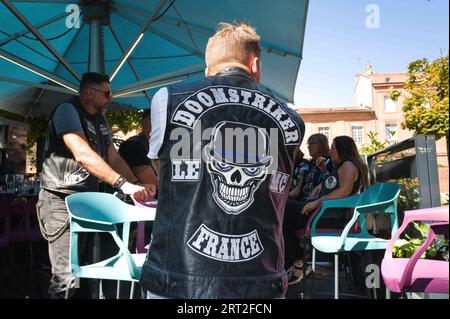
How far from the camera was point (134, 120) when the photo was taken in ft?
44.7

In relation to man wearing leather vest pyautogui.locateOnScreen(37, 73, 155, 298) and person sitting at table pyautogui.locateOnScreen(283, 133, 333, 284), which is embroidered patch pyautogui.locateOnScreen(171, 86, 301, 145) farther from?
person sitting at table pyautogui.locateOnScreen(283, 133, 333, 284)

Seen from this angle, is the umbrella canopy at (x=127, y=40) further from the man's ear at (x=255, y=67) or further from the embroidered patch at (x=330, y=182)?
the man's ear at (x=255, y=67)

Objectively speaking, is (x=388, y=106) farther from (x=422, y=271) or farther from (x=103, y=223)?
(x=103, y=223)

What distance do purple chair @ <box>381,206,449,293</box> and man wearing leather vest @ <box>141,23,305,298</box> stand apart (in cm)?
79

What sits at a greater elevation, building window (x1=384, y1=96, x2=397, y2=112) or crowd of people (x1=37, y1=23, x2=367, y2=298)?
building window (x1=384, y1=96, x2=397, y2=112)

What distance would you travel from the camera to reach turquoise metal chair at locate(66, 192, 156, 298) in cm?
232

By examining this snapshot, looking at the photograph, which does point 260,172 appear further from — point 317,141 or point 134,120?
point 134,120

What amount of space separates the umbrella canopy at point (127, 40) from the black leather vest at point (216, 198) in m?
3.31

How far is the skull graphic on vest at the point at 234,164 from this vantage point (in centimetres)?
136

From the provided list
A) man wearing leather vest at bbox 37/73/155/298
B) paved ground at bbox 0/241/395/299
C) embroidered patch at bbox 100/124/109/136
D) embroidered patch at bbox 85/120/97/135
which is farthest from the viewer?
paved ground at bbox 0/241/395/299

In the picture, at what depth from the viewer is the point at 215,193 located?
4.43ft

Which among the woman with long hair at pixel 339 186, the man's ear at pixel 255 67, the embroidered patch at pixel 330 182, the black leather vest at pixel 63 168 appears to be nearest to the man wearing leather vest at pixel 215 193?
the man's ear at pixel 255 67

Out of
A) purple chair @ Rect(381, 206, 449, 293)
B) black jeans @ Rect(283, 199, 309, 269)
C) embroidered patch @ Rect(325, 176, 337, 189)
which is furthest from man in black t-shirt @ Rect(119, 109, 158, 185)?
purple chair @ Rect(381, 206, 449, 293)
